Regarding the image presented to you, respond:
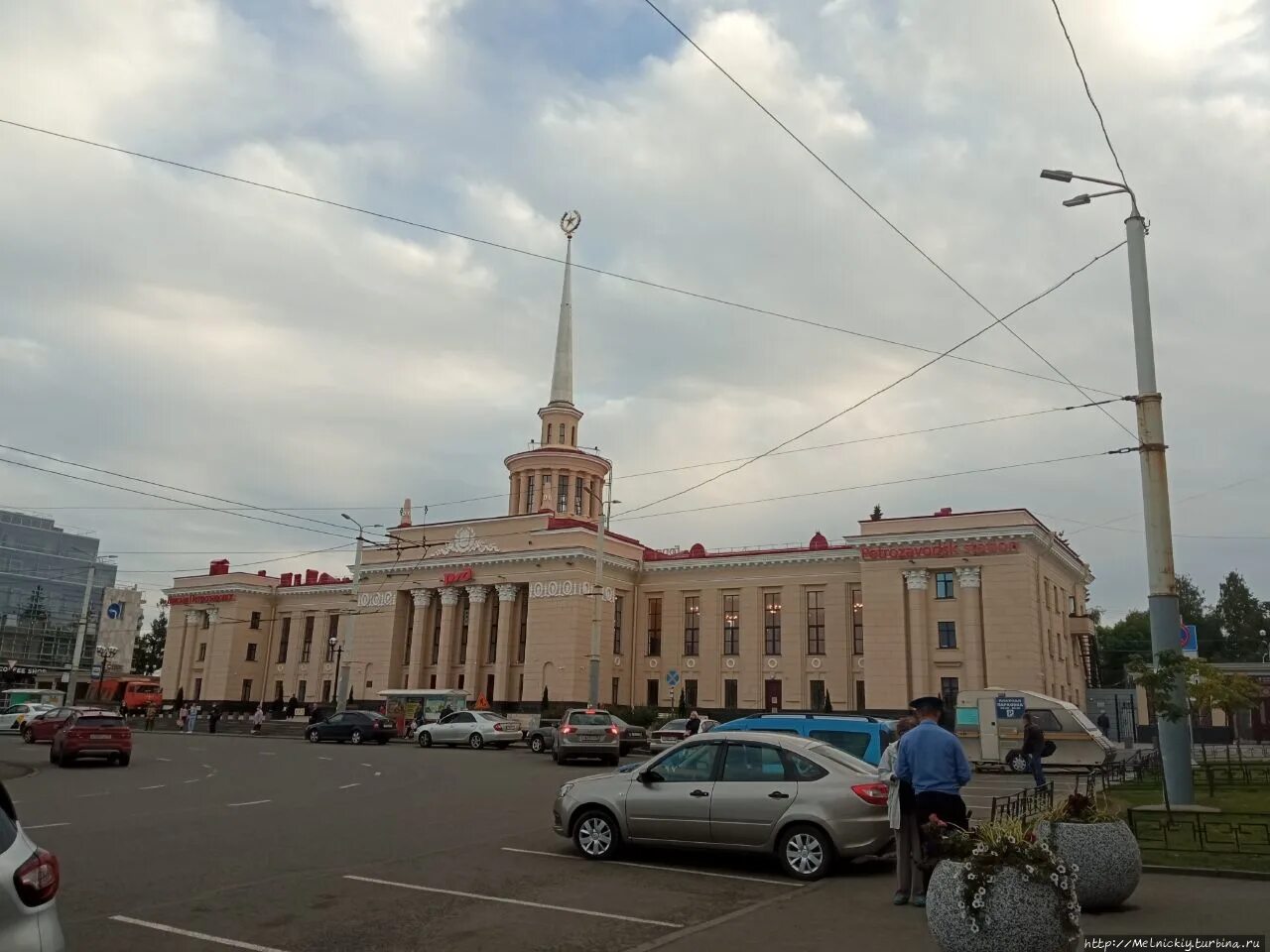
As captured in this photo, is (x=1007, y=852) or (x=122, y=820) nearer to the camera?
(x=1007, y=852)

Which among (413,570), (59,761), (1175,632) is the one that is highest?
(413,570)

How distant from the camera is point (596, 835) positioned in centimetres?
1085

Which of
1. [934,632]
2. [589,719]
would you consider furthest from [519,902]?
[934,632]

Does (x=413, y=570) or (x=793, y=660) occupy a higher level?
(x=413, y=570)

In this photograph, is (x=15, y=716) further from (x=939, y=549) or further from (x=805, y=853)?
(x=805, y=853)

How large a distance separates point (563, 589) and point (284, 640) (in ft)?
96.2

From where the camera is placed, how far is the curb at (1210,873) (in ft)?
30.0

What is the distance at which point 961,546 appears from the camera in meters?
46.2

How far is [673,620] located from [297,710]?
27.1 m

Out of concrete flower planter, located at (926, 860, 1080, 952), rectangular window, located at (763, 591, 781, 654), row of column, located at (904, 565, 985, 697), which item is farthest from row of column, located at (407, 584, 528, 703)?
concrete flower planter, located at (926, 860, 1080, 952)

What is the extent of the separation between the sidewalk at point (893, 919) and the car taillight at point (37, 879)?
4030mm

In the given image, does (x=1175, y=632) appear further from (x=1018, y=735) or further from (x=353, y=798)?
(x=1018, y=735)

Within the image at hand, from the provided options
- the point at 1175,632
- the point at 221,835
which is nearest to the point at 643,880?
the point at 221,835

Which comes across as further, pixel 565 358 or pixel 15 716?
pixel 565 358
